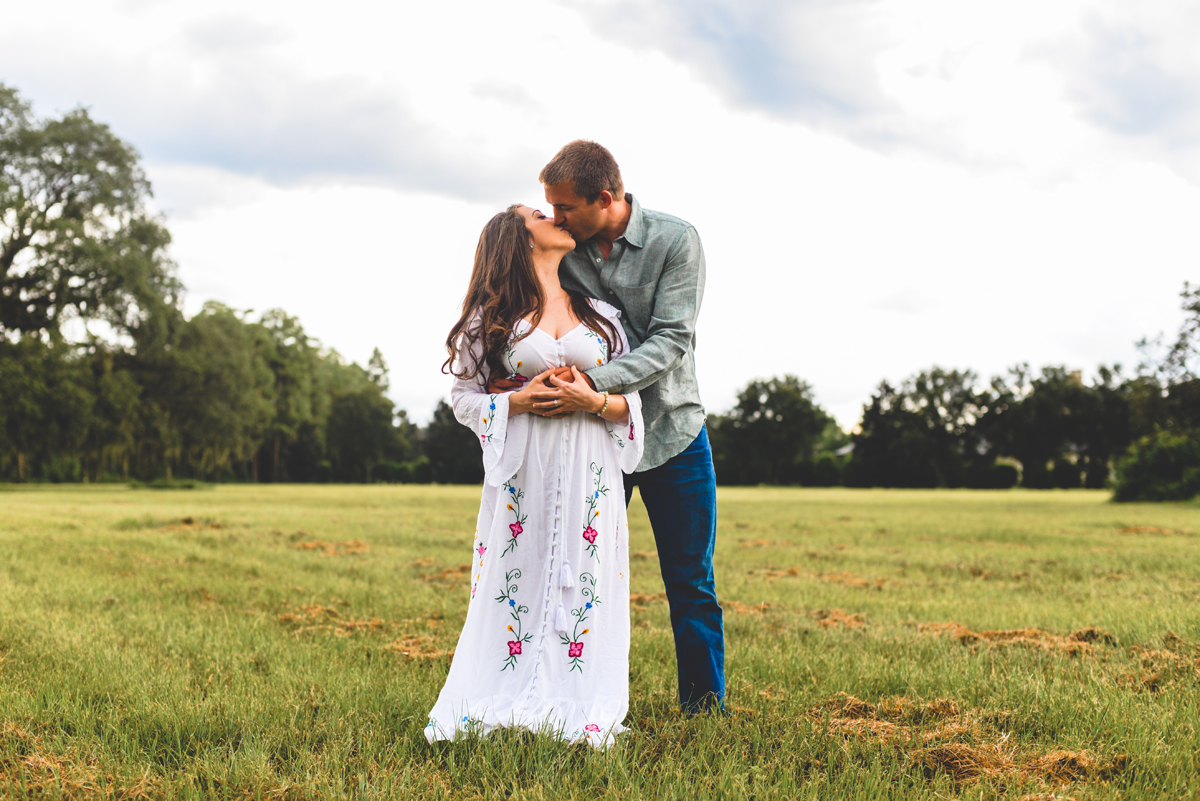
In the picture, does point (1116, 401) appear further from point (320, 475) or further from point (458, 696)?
point (458, 696)

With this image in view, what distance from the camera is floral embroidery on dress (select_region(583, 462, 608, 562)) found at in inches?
116

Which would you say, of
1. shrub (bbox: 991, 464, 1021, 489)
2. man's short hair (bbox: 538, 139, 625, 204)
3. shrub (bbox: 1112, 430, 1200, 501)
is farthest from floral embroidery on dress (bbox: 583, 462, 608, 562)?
shrub (bbox: 991, 464, 1021, 489)

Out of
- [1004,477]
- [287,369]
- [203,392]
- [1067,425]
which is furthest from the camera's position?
[1067,425]

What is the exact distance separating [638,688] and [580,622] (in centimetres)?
108

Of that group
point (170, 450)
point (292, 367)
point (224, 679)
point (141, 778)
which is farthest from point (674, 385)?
point (292, 367)

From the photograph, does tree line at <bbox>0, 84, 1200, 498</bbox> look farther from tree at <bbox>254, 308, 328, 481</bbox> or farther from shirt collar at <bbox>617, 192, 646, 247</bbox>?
shirt collar at <bbox>617, 192, 646, 247</bbox>

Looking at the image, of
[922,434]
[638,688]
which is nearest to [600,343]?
[638,688]

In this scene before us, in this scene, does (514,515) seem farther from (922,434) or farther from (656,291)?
(922,434)

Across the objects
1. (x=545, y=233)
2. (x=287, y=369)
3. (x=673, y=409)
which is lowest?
(x=673, y=409)

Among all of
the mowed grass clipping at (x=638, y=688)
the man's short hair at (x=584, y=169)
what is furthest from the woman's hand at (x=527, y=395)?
the mowed grass clipping at (x=638, y=688)

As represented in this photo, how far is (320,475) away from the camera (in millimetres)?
70812

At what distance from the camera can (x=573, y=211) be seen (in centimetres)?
305

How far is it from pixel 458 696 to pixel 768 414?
76872 millimetres

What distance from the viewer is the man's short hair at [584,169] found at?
298 cm
